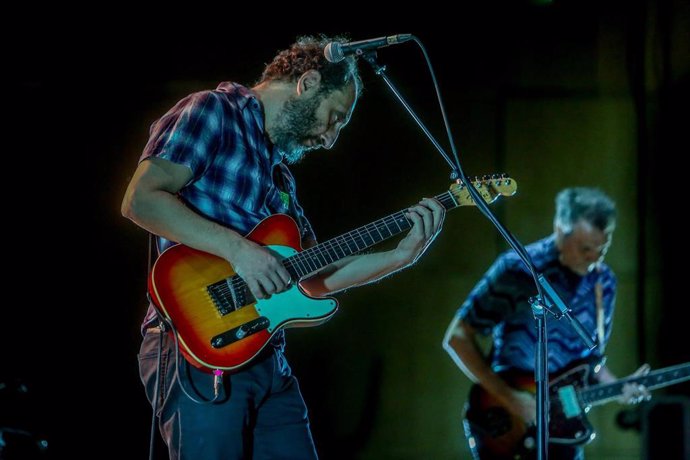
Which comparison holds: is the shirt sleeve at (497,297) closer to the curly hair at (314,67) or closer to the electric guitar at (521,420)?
the electric guitar at (521,420)

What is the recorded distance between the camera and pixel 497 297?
3750 mm

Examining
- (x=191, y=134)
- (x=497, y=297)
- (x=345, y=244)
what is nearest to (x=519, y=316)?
(x=497, y=297)

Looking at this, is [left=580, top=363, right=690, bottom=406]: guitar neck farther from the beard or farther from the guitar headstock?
the beard

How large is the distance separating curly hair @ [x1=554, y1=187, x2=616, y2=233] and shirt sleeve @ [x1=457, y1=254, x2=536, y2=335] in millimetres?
394

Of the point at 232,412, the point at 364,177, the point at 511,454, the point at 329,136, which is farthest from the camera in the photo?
the point at 364,177

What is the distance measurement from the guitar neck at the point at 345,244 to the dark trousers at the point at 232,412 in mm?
274

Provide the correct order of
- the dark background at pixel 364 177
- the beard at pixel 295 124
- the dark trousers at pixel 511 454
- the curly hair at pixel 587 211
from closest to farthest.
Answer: the beard at pixel 295 124 → the dark trousers at pixel 511 454 → the curly hair at pixel 587 211 → the dark background at pixel 364 177

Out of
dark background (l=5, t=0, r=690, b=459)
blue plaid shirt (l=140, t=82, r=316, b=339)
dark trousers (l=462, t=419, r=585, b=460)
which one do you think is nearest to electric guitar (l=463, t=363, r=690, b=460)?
dark trousers (l=462, t=419, r=585, b=460)

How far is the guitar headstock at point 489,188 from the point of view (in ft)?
8.35

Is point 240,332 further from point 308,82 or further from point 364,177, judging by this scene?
point 364,177

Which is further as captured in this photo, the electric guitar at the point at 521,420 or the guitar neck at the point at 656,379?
the guitar neck at the point at 656,379

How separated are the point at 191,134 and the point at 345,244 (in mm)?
644

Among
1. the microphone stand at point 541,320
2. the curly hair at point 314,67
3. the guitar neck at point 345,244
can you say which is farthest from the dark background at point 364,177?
the microphone stand at point 541,320

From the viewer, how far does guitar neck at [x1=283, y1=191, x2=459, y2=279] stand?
2.30m
